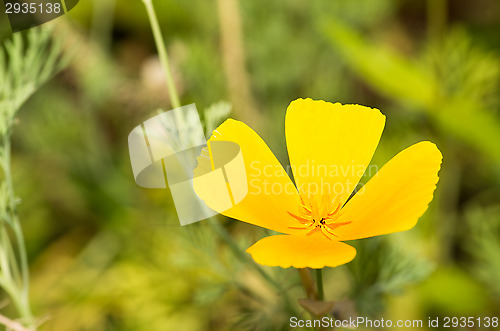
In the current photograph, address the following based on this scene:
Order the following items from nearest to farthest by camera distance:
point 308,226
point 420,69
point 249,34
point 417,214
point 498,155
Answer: point 417,214
point 308,226
point 498,155
point 420,69
point 249,34

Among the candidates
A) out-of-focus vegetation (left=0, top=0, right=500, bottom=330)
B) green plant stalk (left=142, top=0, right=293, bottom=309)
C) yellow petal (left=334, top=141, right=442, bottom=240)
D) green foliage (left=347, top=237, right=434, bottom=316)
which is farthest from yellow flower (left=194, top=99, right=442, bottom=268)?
out-of-focus vegetation (left=0, top=0, right=500, bottom=330)

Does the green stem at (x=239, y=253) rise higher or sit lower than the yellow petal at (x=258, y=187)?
lower

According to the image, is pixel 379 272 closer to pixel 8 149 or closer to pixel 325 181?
pixel 325 181

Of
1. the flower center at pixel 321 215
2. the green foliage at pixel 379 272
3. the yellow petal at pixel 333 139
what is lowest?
the green foliage at pixel 379 272

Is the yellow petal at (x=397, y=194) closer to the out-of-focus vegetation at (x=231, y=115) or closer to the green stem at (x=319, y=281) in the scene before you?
the green stem at (x=319, y=281)

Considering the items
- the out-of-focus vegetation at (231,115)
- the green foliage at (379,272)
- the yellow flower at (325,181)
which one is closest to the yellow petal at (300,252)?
the yellow flower at (325,181)

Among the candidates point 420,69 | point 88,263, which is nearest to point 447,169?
point 420,69

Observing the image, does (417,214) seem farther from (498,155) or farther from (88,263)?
(88,263)

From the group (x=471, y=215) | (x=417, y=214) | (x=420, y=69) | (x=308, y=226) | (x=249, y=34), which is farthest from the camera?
(x=249, y=34)
